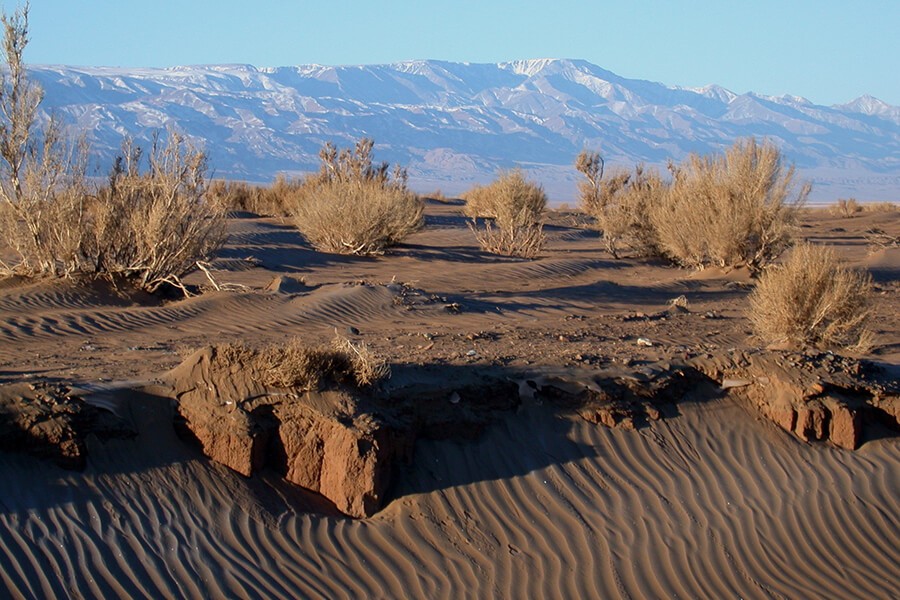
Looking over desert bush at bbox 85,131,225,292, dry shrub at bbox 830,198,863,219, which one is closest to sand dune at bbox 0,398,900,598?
desert bush at bbox 85,131,225,292

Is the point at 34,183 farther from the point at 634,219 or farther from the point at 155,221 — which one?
the point at 634,219

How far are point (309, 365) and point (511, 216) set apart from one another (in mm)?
20784

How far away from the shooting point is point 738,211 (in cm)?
1989

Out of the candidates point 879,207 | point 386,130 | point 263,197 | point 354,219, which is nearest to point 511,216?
point 354,219

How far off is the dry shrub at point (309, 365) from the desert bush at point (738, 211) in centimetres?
1420

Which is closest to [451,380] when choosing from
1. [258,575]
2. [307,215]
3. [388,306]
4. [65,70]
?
[258,575]

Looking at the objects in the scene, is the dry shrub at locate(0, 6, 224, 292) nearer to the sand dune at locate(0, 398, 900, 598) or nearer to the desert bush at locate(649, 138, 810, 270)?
the sand dune at locate(0, 398, 900, 598)

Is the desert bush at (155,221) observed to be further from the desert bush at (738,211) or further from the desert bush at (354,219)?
the desert bush at (738,211)

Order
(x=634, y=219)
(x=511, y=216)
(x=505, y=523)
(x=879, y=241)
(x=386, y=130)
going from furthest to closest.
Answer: (x=386, y=130) → (x=879, y=241) → (x=511, y=216) → (x=634, y=219) → (x=505, y=523)

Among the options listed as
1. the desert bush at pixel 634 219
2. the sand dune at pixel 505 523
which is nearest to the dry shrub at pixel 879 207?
the desert bush at pixel 634 219

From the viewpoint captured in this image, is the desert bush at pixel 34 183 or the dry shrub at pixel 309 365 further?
the desert bush at pixel 34 183

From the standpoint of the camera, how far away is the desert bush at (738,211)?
19.9 meters

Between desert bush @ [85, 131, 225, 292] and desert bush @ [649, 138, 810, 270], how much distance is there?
1024cm

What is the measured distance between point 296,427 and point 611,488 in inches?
96.5
